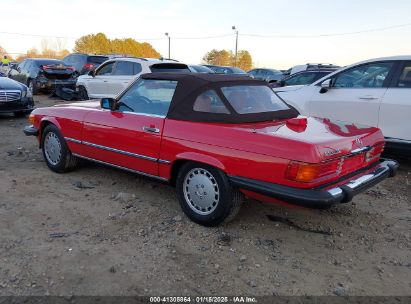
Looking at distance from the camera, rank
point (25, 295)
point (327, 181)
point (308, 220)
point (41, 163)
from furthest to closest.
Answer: point (41, 163) < point (308, 220) < point (327, 181) < point (25, 295)

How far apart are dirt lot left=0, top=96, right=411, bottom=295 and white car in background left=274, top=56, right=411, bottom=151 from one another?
3.85ft

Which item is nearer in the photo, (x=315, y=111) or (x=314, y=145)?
(x=314, y=145)

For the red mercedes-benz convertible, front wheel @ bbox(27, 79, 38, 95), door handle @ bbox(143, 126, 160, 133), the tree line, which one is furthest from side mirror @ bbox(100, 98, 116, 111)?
the tree line

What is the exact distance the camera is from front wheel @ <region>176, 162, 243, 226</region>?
3.58m

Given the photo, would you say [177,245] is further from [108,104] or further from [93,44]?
[93,44]

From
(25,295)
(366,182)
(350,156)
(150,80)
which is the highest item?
(150,80)

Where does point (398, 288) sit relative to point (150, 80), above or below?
below

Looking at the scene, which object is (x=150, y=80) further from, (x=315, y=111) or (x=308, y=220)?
(x=315, y=111)

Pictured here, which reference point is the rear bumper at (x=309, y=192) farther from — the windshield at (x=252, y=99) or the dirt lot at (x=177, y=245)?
the windshield at (x=252, y=99)

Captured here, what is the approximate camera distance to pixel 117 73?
10.9 meters

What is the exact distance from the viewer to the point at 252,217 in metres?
4.13

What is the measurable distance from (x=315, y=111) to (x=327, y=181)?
11.6 ft

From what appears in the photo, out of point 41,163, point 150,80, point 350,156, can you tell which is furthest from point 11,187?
point 350,156

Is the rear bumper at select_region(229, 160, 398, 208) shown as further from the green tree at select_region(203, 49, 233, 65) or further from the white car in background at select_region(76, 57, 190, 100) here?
the green tree at select_region(203, 49, 233, 65)
